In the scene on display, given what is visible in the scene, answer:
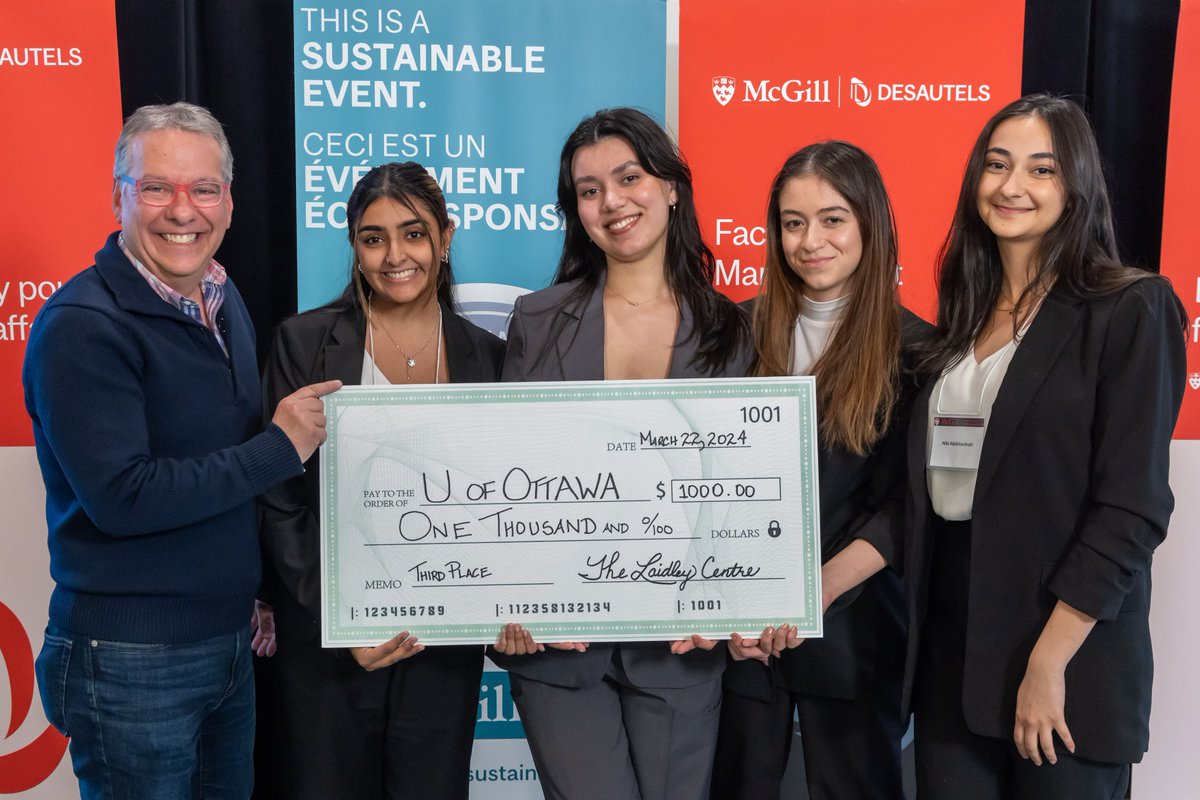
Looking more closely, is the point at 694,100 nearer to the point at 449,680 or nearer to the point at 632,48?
the point at 632,48

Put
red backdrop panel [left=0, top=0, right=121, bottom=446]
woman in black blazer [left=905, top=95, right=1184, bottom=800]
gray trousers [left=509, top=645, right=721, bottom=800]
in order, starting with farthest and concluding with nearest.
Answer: red backdrop panel [left=0, top=0, right=121, bottom=446] < gray trousers [left=509, top=645, right=721, bottom=800] < woman in black blazer [left=905, top=95, right=1184, bottom=800]

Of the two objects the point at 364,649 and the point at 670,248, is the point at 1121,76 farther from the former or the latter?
the point at 364,649

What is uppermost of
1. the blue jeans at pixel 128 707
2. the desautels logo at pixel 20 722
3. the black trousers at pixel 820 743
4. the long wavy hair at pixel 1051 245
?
the long wavy hair at pixel 1051 245

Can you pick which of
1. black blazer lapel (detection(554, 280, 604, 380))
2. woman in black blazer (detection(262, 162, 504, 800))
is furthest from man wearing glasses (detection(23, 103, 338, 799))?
black blazer lapel (detection(554, 280, 604, 380))

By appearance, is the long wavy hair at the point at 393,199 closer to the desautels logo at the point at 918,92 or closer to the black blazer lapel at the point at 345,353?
the black blazer lapel at the point at 345,353

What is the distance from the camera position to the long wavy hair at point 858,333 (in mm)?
1824

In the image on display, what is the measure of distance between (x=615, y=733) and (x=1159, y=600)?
6.26 ft

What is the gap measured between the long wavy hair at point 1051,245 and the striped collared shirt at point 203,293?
1.44 meters

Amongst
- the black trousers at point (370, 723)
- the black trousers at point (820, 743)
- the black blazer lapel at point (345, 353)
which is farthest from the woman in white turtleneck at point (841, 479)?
the black blazer lapel at point (345, 353)

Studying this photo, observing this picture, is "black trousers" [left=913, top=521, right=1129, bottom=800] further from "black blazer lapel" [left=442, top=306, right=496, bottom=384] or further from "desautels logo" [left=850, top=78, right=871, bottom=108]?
"desautels logo" [left=850, top=78, right=871, bottom=108]

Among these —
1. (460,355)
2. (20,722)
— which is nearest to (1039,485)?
(460,355)

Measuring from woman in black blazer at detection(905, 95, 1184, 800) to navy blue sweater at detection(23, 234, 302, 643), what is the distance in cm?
126

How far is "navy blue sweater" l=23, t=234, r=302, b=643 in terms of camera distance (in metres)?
1.59

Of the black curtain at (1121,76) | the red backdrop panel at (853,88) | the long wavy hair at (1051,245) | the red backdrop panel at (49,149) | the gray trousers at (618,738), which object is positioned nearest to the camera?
the long wavy hair at (1051,245)
